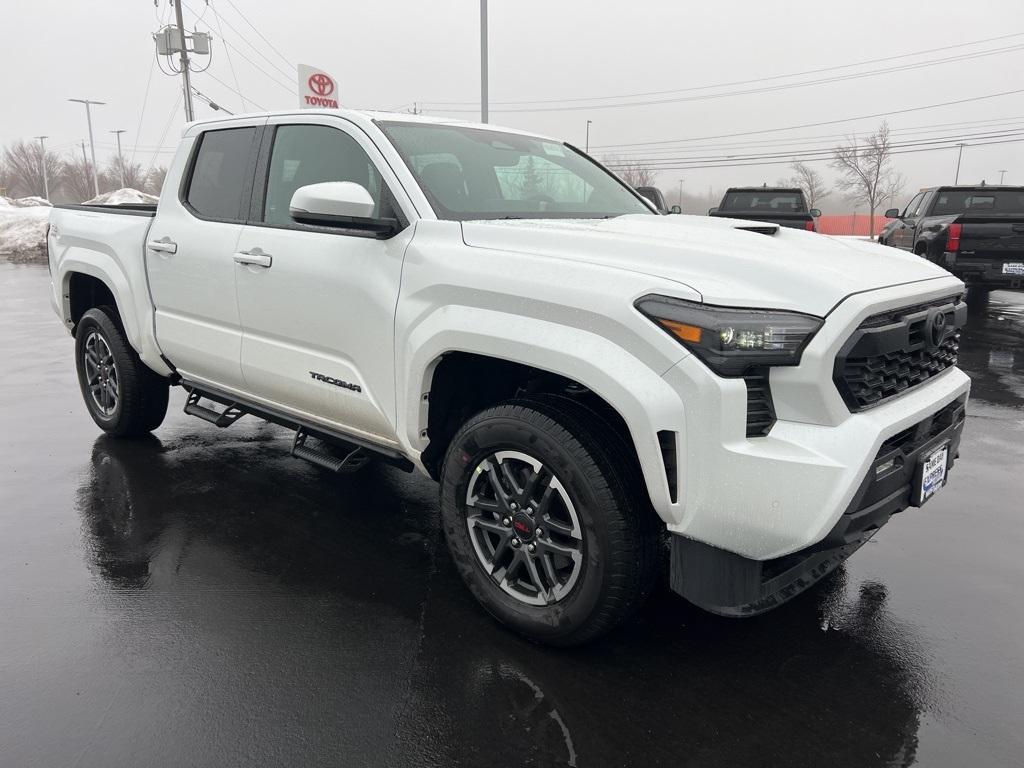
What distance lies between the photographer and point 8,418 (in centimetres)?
576

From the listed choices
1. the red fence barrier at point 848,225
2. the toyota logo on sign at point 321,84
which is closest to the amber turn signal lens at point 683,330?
the toyota logo on sign at point 321,84

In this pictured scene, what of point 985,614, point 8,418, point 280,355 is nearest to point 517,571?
point 280,355

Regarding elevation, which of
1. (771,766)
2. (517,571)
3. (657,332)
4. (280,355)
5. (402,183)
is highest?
(402,183)

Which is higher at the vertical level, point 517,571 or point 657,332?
point 657,332

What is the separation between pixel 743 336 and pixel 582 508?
77 centimetres

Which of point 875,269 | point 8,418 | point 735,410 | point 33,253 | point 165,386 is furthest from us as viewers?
point 33,253

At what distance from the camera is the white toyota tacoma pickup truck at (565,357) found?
2.24m

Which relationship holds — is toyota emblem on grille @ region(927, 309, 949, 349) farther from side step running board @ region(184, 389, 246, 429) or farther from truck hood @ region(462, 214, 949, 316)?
side step running board @ region(184, 389, 246, 429)

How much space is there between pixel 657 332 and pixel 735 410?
1.06 feet

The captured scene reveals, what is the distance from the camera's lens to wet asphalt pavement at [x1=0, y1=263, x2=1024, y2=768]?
7.63 feet

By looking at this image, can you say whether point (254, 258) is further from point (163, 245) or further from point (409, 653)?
point (409, 653)

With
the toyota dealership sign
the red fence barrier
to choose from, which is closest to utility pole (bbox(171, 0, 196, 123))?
the toyota dealership sign

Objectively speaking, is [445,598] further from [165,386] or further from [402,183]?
[165,386]

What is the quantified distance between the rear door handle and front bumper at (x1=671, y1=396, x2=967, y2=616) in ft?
10.5
